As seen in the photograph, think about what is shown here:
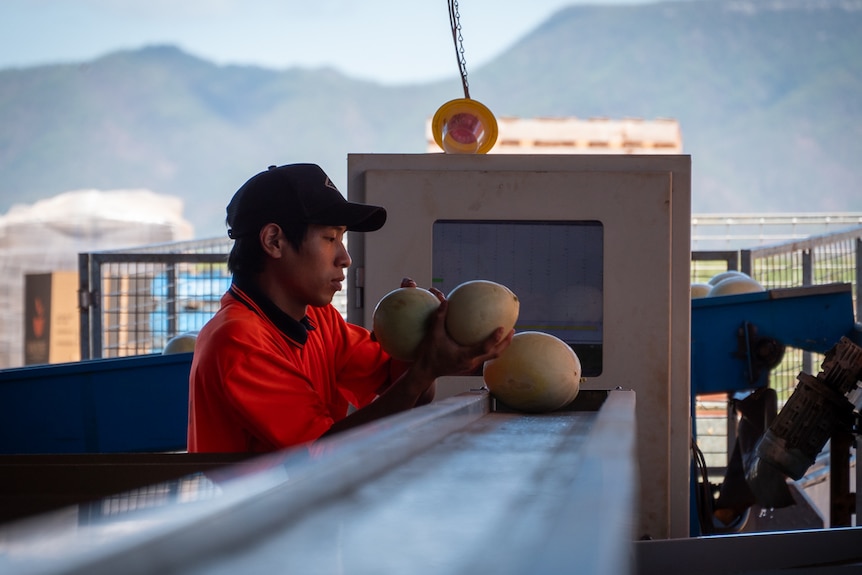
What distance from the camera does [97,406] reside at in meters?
2.76

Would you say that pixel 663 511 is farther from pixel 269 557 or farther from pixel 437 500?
pixel 269 557

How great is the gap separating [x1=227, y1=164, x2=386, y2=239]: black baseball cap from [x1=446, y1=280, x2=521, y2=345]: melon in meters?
0.40

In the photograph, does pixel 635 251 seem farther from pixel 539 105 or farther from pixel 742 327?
pixel 539 105

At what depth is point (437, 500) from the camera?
0.67 metres

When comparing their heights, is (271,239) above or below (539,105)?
below

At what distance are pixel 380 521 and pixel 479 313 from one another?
0.95 m

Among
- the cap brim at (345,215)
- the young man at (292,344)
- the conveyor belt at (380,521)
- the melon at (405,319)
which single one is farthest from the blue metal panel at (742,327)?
the conveyor belt at (380,521)

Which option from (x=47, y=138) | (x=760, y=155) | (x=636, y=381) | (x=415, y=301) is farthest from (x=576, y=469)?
(x=760, y=155)

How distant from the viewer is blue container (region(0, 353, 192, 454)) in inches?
105

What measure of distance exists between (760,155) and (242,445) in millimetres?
39869

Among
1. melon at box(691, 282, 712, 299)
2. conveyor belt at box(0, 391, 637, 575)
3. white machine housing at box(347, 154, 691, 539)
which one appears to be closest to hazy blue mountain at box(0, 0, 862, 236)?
melon at box(691, 282, 712, 299)

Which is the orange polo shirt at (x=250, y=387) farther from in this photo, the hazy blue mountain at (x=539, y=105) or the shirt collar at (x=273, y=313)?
the hazy blue mountain at (x=539, y=105)

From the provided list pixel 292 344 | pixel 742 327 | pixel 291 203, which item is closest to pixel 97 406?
pixel 292 344

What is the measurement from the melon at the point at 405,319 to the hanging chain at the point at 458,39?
51.9 inches
